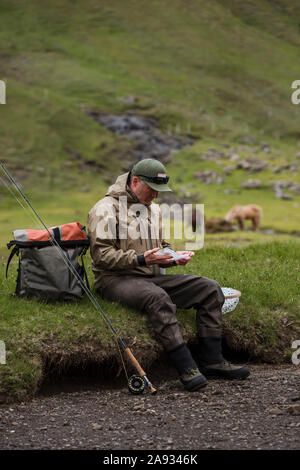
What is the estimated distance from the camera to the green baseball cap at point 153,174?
25.2ft

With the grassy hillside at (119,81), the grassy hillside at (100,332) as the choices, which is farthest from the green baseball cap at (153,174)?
the grassy hillside at (119,81)

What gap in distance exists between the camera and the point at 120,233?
7.76 meters

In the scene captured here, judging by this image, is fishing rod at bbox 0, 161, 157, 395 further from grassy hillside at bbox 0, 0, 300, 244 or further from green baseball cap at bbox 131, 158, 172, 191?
grassy hillside at bbox 0, 0, 300, 244

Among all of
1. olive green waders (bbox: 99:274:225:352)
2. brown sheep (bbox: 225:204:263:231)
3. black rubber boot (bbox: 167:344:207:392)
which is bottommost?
brown sheep (bbox: 225:204:263:231)

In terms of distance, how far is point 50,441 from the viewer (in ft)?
19.1

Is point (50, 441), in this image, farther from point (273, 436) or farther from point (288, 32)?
point (288, 32)

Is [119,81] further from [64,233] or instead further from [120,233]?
[120,233]

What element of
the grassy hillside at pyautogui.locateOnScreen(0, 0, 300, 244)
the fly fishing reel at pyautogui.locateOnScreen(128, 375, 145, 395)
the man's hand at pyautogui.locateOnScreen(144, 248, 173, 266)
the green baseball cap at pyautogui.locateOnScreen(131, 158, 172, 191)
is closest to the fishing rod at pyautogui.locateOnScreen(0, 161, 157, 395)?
the fly fishing reel at pyautogui.locateOnScreen(128, 375, 145, 395)

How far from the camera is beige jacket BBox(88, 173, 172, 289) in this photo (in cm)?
761

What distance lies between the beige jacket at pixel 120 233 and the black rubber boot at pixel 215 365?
1.17m

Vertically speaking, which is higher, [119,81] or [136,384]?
[119,81]

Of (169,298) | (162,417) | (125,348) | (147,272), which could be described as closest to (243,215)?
(147,272)

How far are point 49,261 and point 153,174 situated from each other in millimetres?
1677
